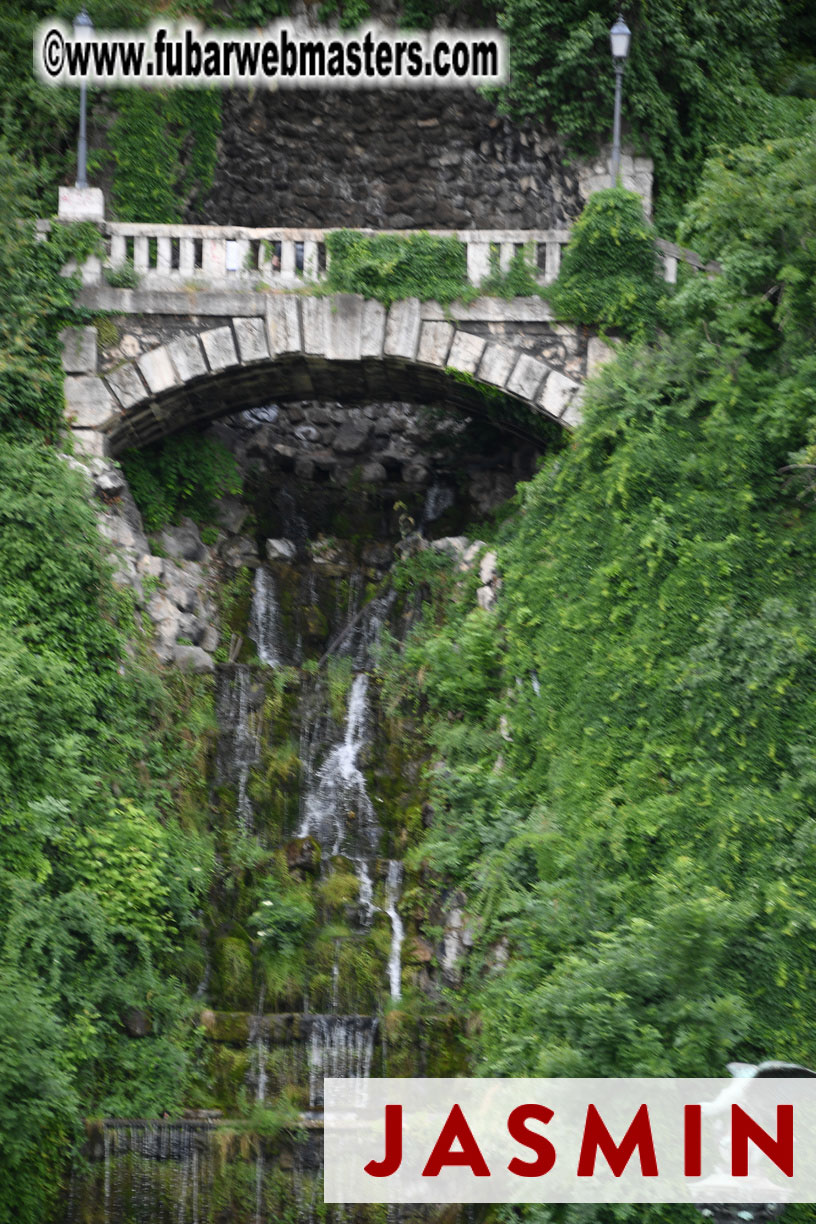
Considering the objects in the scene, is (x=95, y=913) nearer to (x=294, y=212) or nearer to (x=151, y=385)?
(x=151, y=385)

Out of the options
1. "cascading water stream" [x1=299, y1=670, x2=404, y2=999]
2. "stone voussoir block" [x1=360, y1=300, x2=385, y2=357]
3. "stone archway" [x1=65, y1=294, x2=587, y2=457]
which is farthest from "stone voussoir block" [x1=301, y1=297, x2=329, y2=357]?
"cascading water stream" [x1=299, y1=670, x2=404, y2=999]

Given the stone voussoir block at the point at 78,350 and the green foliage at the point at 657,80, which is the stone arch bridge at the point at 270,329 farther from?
the green foliage at the point at 657,80

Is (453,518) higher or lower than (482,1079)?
higher

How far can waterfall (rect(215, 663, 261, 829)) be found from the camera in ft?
47.0

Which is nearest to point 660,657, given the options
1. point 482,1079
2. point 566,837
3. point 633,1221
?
point 566,837

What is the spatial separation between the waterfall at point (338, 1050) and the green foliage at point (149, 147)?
31.5 ft

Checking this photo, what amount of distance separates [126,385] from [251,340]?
56.4 inches

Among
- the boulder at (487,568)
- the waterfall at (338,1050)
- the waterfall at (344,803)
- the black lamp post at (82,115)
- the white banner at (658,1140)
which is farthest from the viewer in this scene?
the boulder at (487,568)

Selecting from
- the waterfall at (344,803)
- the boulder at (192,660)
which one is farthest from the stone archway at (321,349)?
the waterfall at (344,803)

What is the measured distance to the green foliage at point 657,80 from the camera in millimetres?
15984

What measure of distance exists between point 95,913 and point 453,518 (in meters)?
7.78

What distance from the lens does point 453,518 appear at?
58.1 feet

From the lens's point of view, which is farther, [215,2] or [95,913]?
[215,2]

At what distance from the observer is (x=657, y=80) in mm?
16422
